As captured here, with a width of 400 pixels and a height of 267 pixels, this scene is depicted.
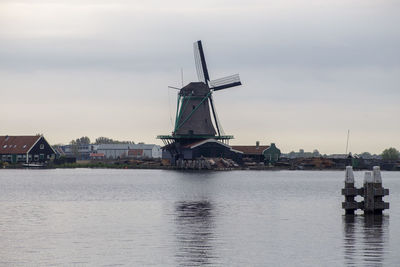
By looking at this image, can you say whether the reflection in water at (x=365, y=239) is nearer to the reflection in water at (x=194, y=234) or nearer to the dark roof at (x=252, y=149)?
the reflection in water at (x=194, y=234)

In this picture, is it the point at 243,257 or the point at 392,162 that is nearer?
the point at 243,257

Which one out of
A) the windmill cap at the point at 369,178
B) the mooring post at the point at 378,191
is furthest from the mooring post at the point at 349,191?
the mooring post at the point at 378,191

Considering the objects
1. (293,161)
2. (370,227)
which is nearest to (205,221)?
(370,227)

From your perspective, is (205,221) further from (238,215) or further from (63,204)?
(63,204)

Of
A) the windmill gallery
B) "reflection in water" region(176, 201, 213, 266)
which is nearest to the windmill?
the windmill gallery

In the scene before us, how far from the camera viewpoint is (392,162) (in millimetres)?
171500

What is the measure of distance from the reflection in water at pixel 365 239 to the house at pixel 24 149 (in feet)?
393

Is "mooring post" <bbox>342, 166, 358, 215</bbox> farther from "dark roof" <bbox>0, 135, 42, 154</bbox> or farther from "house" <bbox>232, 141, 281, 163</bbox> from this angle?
Answer: "dark roof" <bbox>0, 135, 42, 154</bbox>

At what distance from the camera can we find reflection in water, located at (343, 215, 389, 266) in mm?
30578

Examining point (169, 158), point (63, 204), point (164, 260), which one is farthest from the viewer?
point (169, 158)

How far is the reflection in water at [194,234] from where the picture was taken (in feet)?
102

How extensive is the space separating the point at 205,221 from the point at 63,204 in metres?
16.5

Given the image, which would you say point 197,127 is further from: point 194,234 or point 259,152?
point 194,234

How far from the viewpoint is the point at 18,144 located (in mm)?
160250
